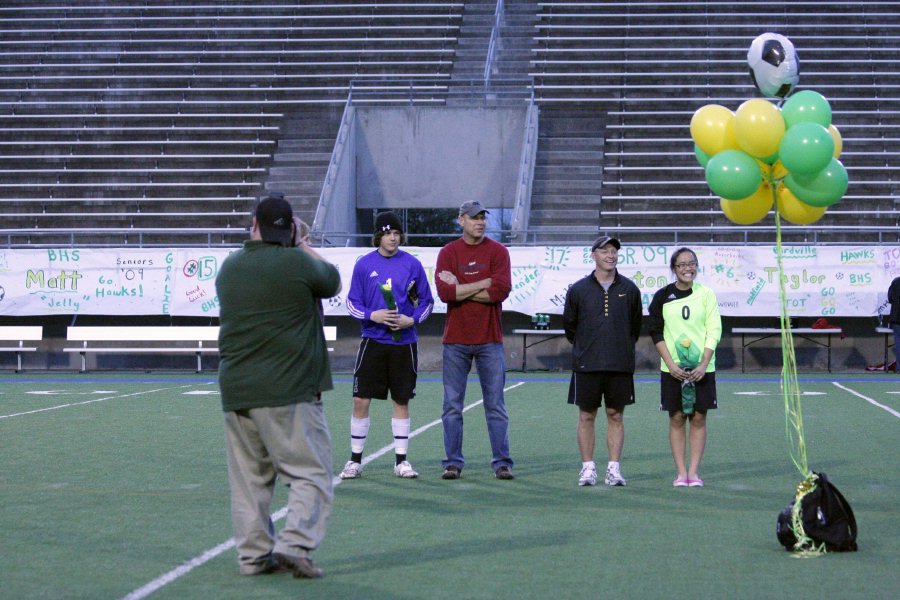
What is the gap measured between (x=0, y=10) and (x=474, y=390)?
22.3 m

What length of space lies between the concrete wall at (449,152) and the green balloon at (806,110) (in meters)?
20.0

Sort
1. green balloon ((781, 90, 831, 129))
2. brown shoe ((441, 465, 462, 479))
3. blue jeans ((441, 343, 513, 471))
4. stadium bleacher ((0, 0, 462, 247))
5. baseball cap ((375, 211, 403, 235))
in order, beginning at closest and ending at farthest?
green balloon ((781, 90, 831, 129))
brown shoe ((441, 465, 462, 479))
blue jeans ((441, 343, 513, 471))
baseball cap ((375, 211, 403, 235))
stadium bleacher ((0, 0, 462, 247))

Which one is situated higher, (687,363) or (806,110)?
(806,110)

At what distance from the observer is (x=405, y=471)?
9297mm

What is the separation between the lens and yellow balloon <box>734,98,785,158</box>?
7.18 metres

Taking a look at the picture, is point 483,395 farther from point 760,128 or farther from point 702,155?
point 760,128

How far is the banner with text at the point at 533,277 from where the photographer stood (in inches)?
869

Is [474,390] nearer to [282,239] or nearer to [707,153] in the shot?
[707,153]

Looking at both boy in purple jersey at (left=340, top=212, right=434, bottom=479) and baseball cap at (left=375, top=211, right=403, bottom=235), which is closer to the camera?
boy in purple jersey at (left=340, top=212, right=434, bottom=479)

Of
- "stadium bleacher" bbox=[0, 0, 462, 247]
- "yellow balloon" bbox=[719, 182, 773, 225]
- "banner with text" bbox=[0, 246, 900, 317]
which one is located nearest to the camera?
"yellow balloon" bbox=[719, 182, 773, 225]

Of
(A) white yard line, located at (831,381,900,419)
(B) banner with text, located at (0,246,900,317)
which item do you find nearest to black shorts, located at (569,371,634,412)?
(A) white yard line, located at (831,381,900,419)

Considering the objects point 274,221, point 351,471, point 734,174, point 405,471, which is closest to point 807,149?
point 734,174

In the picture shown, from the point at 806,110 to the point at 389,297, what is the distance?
339cm

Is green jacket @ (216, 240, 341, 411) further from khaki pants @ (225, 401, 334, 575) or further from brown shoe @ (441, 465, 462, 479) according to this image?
brown shoe @ (441, 465, 462, 479)
